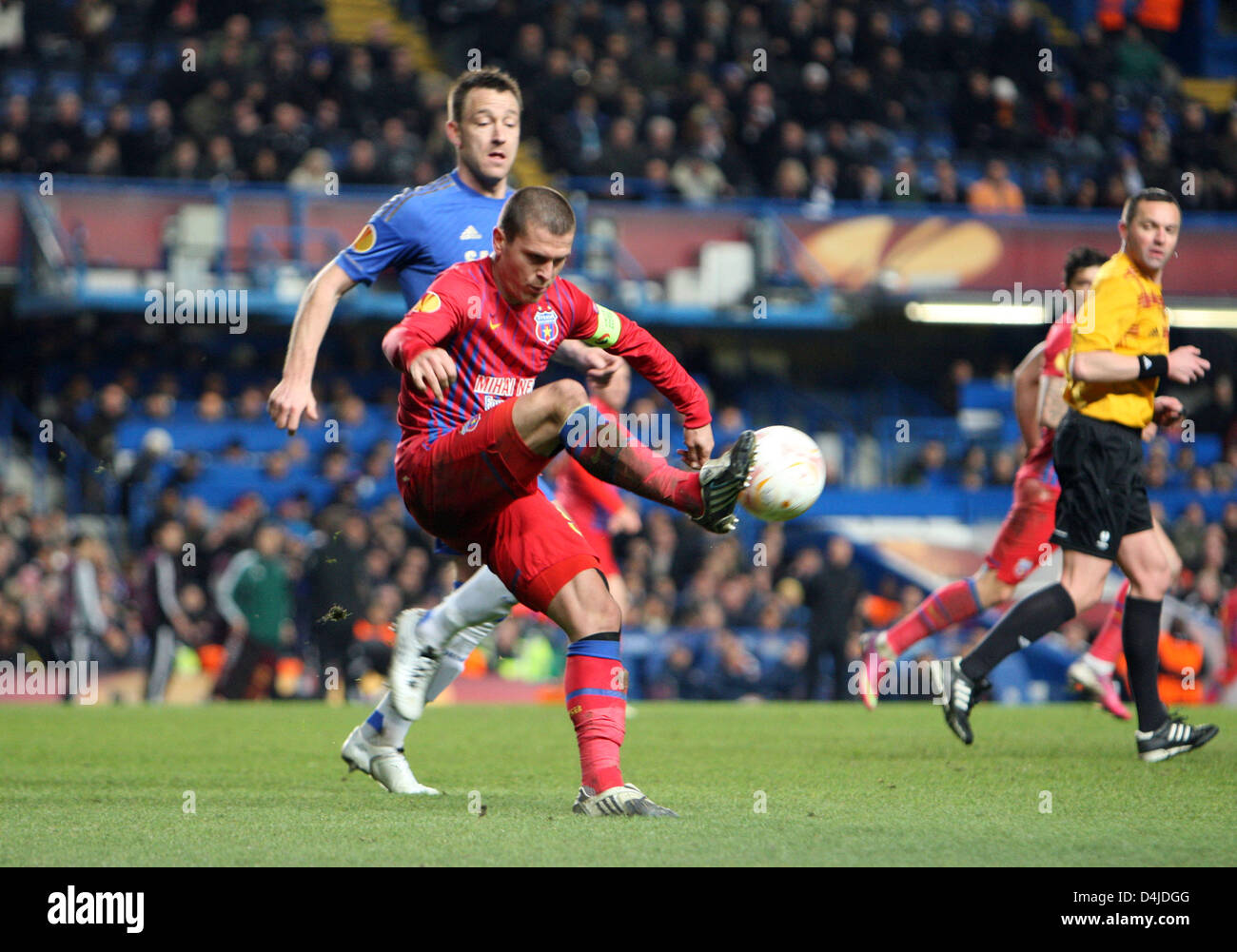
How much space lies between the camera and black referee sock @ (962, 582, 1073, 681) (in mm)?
6938

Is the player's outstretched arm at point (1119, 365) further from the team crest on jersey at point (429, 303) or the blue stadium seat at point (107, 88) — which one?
the blue stadium seat at point (107, 88)

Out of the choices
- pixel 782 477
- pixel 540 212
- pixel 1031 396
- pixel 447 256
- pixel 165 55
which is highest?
pixel 165 55

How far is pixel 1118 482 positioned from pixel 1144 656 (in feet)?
2.49

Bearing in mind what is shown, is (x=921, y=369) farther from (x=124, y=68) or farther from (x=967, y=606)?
(x=967, y=606)

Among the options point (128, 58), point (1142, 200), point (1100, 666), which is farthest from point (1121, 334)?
point (128, 58)

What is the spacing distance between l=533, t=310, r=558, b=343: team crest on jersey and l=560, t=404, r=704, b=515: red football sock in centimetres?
68

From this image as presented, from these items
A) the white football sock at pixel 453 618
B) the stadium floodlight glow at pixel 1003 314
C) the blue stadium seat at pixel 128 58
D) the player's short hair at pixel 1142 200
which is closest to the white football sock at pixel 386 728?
the white football sock at pixel 453 618

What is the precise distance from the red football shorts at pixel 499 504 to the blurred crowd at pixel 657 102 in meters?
13.3

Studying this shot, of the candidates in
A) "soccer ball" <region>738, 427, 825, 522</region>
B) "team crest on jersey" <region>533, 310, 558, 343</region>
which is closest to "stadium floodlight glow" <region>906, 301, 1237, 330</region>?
"team crest on jersey" <region>533, 310, 558, 343</region>

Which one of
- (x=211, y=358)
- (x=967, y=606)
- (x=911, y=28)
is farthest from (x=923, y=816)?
(x=911, y=28)

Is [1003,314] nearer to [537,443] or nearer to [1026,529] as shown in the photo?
[1026,529]

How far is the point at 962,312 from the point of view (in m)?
19.5

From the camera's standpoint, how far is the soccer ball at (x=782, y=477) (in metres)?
4.73

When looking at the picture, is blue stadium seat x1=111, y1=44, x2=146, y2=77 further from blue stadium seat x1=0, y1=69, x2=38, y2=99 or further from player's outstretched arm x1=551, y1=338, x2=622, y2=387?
player's outstretched arm x1=551, y1=338, x2=622, y2=387
